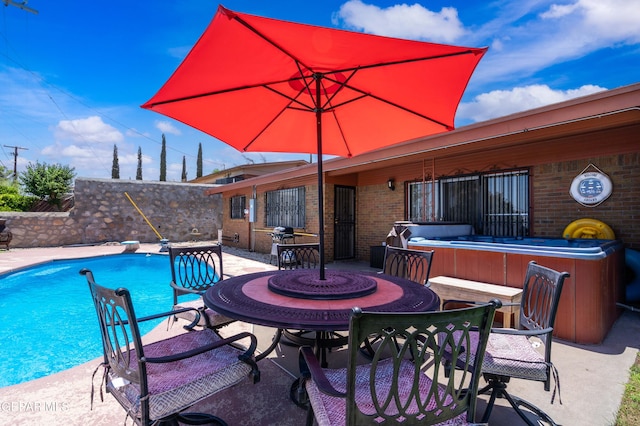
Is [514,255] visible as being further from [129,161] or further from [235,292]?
[129,161]

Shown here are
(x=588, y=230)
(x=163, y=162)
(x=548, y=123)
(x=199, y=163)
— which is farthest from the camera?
(x=199, y=163)

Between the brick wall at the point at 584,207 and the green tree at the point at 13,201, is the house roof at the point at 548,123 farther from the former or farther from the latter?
the green tree at the point at 13,201

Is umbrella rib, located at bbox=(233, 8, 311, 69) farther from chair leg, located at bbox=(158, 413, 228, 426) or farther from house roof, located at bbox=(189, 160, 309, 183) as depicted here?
house roof, located at bbox=(189, 160, 309, 183)

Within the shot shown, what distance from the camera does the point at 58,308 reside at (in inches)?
204

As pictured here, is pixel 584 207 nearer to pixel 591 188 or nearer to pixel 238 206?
pixel 591 188

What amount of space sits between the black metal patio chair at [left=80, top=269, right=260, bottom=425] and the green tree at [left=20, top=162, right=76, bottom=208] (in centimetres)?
1624

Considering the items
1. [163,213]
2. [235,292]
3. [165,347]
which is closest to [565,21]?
[235,292]

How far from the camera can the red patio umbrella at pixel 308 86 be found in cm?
173

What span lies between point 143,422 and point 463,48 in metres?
2.51

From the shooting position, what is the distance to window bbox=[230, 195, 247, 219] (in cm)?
1191

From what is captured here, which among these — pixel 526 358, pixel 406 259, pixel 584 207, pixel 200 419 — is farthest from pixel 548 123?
pixel 200 419

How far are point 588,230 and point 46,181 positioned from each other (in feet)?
60.2

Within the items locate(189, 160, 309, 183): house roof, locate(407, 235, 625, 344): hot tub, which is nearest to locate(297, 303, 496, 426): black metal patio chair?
locate(407, 235, 625, 344): hot tub

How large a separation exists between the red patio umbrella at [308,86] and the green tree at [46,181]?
15.2 m
